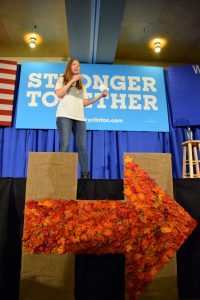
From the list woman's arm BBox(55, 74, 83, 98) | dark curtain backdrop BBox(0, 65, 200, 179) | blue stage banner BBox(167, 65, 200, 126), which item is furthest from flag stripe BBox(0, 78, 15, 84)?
blue stage banner BBox(167, 65, 200, 126)

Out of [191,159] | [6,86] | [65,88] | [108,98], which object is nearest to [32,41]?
[6,86]

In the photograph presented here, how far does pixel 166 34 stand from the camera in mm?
4020

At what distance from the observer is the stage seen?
64.7 inches

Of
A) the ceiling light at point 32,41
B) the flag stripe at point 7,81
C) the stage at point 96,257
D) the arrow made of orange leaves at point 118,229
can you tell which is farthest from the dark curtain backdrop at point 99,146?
the arrow made of orange leaves at point 118,229

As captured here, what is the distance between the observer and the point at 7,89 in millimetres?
4039

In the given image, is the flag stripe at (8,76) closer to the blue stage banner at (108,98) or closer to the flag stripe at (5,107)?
the blue stage banner at (108,98)

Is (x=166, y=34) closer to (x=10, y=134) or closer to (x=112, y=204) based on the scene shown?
(x=10, y=134)

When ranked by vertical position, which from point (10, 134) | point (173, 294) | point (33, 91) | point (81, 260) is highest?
point (33, 91)

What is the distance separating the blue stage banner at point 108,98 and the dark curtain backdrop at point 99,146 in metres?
0.12

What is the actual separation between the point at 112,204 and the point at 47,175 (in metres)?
0.42

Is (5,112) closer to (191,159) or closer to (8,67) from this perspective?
(8,67)

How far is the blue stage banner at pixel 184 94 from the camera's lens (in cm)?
408

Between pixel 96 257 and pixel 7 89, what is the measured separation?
123 inches

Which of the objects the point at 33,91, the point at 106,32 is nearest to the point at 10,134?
the point at 33,91
